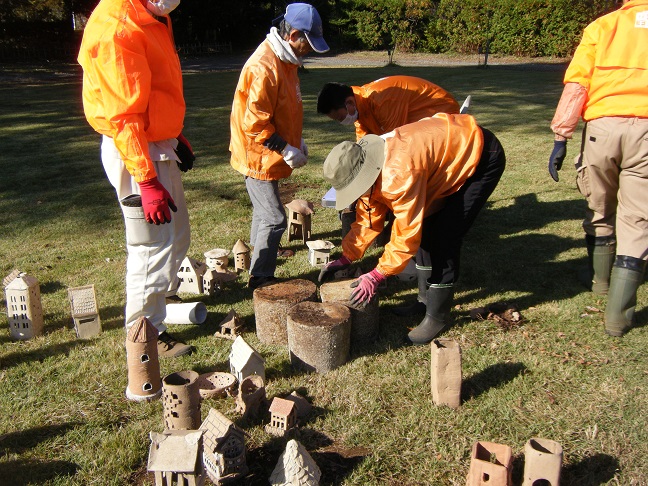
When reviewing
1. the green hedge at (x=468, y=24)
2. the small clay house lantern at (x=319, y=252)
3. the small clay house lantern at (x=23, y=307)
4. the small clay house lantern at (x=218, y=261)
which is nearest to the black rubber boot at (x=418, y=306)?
the small clay house lantern at (x=319, y=252)

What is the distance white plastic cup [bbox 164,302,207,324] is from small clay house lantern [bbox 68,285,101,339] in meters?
0.49

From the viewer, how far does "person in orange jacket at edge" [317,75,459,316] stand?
4492 millimetres

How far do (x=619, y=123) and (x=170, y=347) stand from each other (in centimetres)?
334

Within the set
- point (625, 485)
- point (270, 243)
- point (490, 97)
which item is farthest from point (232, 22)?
point (625, 485)

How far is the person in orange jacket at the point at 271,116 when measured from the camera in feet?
12.8

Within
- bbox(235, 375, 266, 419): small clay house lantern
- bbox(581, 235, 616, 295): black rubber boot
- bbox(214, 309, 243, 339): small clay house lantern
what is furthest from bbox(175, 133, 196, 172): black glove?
bbox(581, 235, 616, 295): black rubber boot

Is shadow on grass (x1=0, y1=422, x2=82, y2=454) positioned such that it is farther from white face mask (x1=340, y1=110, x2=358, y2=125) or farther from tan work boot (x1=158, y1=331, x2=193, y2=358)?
white face mask (x1=340, y1=110, x2=358, y2=125)

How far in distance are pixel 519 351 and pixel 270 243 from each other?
6.39ft

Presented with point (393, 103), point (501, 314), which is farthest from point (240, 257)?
point (501, 314)

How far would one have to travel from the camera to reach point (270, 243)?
4348mm

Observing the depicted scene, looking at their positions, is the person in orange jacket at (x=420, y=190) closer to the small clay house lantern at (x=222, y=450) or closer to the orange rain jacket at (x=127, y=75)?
the orange rain jacket at (x=127, y=75)

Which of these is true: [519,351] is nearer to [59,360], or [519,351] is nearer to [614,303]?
[614,303]

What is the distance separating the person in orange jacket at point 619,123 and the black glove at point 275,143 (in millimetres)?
2023

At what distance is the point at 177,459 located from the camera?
2318 mm
